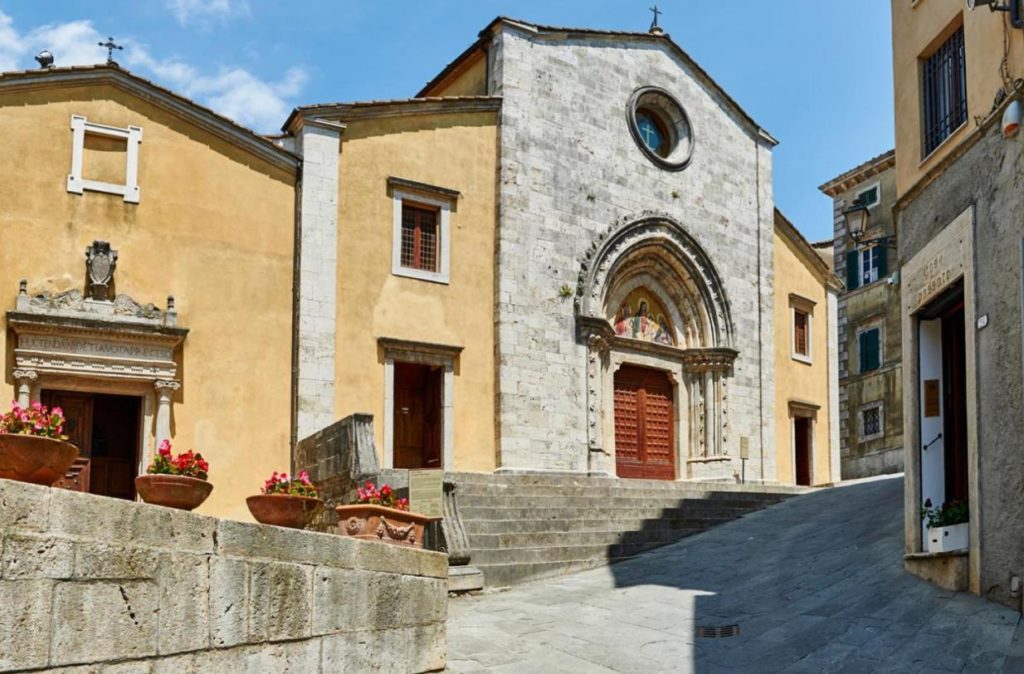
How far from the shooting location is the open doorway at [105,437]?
48.6ft

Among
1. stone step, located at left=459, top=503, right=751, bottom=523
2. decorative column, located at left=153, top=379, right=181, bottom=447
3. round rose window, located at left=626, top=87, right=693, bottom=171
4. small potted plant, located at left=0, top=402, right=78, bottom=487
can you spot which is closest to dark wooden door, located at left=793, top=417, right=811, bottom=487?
round rose window, located at left=626, top=87, right=693, bottom=171

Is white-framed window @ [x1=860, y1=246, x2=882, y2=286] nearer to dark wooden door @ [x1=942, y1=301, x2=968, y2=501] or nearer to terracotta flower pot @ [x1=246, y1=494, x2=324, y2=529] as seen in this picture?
dark wooden door @ [x1=942, y1=301, x2=968, y2=501]

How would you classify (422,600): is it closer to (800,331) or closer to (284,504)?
(284,504)

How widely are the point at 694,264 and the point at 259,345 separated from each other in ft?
31.9

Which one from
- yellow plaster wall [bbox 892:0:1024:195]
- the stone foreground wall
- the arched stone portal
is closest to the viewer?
the stone foreground wall

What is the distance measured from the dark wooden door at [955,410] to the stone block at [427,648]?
562 centimetres

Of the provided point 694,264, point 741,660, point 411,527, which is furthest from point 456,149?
point 741,660

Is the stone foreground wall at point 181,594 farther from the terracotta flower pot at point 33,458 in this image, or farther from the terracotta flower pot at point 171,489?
the terracotta flower pot at point 171,489

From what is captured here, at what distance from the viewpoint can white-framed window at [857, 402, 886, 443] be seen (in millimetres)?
34406

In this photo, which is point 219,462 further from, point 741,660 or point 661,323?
point 661,323

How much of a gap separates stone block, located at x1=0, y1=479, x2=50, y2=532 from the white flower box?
8.16m

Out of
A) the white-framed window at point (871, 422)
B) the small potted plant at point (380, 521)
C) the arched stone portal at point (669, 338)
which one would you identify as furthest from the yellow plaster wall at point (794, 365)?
the small potted plant at point (380, 521)

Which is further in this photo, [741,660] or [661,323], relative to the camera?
[661,323]

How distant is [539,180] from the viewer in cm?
1977
